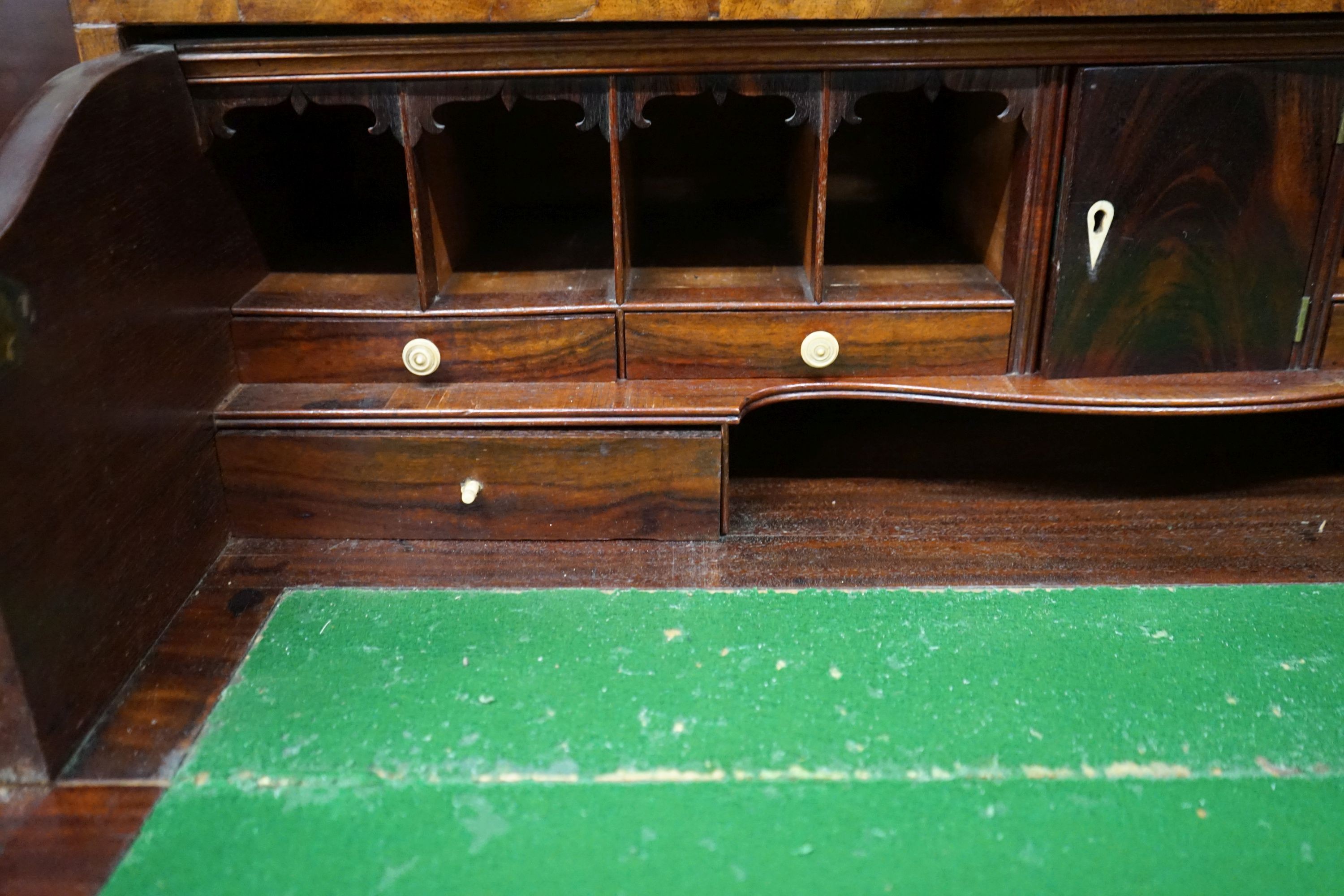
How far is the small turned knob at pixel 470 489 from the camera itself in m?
1.31

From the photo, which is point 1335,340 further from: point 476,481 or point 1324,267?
point 476,481

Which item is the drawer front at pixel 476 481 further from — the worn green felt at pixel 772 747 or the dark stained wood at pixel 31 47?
the dark stained wood at pixel 31 47

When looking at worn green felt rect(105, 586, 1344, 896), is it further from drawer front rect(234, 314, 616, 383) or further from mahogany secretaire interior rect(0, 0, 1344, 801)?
drawer front rect(234, 314, 616, 383)

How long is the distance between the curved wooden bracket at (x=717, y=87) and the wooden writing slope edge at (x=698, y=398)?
329mm

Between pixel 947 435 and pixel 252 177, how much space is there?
1085 millimetres

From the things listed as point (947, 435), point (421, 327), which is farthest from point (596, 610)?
point (947, 435)

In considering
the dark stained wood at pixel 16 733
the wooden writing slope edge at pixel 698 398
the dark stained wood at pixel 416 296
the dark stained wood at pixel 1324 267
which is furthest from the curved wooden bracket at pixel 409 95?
→ the dark stained wood at pixel 1324 267

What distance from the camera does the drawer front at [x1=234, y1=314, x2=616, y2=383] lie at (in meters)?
1.34

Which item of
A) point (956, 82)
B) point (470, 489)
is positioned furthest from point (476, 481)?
point (956, 82)

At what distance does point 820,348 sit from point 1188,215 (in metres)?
0.47

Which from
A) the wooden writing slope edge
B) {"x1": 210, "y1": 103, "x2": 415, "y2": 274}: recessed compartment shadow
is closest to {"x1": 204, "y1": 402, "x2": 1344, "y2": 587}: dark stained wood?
the wooden writing slope edge

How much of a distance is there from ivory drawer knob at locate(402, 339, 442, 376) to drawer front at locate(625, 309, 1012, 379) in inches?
9.8

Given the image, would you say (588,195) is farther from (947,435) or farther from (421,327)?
(947,435)

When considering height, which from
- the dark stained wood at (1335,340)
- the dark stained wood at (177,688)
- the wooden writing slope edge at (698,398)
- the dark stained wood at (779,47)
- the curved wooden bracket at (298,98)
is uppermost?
the dark stained wood at (779,47)
